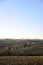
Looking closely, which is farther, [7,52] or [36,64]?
[7,52]

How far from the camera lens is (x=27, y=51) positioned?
5569cm

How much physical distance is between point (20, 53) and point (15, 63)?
21.9 meters

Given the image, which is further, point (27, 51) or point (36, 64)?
point (27, 51)

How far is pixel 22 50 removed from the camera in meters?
56.5

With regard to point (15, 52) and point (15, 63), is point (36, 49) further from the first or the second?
point (15, 63)

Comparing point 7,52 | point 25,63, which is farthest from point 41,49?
point 25,63

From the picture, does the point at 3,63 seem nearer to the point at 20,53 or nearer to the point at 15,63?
the point at 15,63

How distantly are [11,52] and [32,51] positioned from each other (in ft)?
18.9

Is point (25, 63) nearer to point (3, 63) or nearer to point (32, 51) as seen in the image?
point (3, 63)

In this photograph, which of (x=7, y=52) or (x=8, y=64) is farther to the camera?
(x=7, y=52)

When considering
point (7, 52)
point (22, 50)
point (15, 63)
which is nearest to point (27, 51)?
point (22, 50)

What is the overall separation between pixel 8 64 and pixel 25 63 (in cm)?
277

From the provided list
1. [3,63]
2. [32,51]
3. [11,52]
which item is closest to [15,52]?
[11,52]

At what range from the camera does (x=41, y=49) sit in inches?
2226
